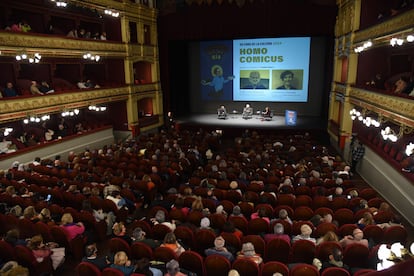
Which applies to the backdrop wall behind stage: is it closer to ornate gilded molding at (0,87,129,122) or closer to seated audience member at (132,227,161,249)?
ornate gilded molding at (0,87,129,122)

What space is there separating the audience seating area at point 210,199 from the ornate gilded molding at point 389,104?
2.33m

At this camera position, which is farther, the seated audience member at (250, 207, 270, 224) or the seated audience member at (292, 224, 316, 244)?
the seated audience member at (250, 207, 270, 224)

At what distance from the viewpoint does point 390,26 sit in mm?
10484

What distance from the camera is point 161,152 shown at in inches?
535

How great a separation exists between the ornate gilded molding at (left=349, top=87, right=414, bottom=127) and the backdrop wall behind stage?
787 centimetres

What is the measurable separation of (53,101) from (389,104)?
44.1ft

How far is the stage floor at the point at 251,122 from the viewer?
19578mm

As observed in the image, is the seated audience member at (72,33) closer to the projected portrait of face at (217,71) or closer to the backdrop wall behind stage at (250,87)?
the backdrop wall behind stage at (250,87)

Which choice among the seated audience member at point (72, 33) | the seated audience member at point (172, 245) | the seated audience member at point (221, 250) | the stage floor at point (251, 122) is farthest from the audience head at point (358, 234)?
the seated audience member at point (72, 33)

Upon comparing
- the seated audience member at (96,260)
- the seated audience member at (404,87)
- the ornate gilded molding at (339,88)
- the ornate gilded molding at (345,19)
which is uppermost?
the ornate gilded molding at (345,19)

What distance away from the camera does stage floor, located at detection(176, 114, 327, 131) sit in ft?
64.2

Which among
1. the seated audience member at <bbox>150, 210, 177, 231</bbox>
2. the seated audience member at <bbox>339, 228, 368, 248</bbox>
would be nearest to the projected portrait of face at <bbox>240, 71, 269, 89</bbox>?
the seated audience member at <bbox>150, 210, 177, 231</bbox>

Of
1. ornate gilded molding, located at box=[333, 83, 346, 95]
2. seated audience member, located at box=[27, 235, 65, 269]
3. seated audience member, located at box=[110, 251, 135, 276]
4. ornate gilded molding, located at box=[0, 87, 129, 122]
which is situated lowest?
seated audience member, located at box=[27, 235, 65, 269]

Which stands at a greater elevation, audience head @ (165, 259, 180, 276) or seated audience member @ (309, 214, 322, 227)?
audience head @ (165, 259, 180, 276)
